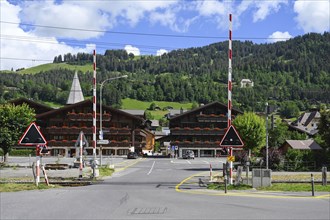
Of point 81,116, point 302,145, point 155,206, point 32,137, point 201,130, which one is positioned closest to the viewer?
point 155,206

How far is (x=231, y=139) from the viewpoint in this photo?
2069cm

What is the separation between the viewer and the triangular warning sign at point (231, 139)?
20578mm

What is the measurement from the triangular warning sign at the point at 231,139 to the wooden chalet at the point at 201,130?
79619 millimetres

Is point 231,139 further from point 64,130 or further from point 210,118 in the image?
point 210,118

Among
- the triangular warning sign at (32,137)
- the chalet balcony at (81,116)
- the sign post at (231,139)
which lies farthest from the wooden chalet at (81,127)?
the sign post at (231,139)

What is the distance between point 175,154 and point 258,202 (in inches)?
3262

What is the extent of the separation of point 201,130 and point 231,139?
264 ft

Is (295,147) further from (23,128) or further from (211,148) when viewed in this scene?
(211,148)

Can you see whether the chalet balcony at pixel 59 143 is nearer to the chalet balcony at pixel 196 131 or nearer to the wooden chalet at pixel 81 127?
the wooden chalet at pixel 81 127

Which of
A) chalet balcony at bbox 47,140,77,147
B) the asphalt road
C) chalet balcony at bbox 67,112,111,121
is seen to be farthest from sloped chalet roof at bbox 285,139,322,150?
chalet balcony at bbox 47,140,77,147

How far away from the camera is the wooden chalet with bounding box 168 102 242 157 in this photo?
330 feet

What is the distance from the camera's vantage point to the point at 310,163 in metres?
43.7

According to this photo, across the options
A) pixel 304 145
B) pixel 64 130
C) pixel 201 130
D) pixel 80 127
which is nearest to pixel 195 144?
pixel 201 130

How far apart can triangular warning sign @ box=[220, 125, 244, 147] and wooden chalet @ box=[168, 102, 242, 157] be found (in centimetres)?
7962
